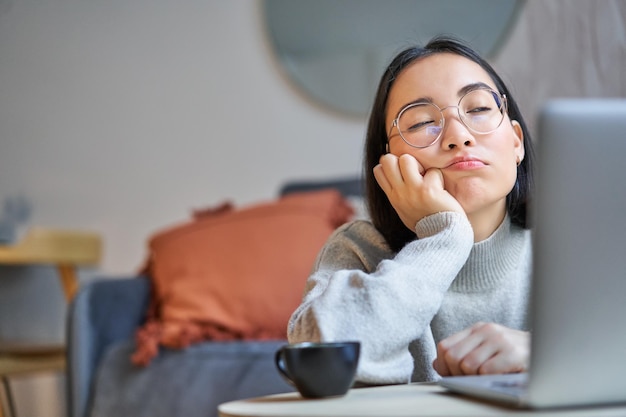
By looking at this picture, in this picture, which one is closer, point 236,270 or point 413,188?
point 413,188

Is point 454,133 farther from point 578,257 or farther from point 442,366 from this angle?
point 578,257

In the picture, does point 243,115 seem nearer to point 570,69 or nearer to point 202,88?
point 202,88

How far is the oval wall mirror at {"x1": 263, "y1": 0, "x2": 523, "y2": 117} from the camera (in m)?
2.88

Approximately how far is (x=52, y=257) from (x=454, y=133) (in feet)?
6.96

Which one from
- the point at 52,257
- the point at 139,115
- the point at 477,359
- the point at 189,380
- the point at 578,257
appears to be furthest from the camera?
the point at 139,115

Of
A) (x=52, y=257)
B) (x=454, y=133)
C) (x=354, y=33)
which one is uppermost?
(x=354, y=33)

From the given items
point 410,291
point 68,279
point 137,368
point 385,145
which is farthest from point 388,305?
point 68,279

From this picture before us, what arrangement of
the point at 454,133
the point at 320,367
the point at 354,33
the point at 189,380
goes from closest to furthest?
the point at 320,367
the point at 454,133
the point at 189,380
the point at 354,33

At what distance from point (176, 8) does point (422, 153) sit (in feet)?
7.54

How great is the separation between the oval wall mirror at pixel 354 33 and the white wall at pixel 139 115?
81 millimetres

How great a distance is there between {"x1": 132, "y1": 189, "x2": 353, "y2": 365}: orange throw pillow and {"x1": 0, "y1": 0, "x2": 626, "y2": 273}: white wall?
0.71 metres

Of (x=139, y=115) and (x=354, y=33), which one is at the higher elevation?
(x=354, y=33)

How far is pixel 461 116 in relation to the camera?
3.27 ft

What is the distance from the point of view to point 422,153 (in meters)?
1.01
